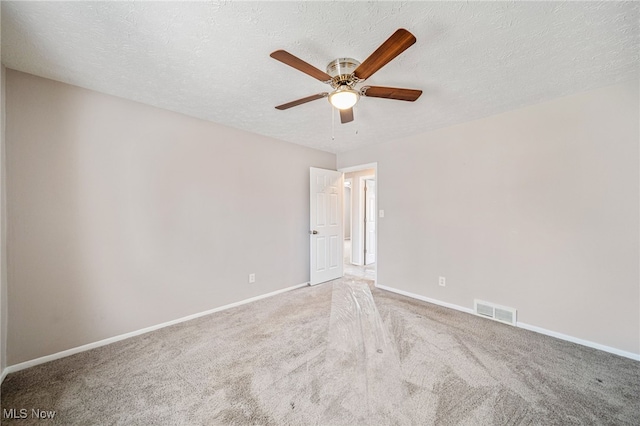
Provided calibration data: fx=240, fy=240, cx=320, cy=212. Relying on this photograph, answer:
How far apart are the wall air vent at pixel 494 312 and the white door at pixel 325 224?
2.18 m

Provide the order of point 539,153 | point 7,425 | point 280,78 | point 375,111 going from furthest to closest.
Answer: point 375,111, point 539,153, point 280,78, point 7,425

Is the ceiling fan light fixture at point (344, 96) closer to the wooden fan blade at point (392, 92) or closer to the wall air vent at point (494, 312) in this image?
the wooden fan blade at point (392, 92)

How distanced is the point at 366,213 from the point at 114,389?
484cm

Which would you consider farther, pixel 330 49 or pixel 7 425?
pixel 330 49

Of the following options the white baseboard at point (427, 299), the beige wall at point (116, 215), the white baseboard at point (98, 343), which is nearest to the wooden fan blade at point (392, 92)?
the beige wall at point (116, 215)

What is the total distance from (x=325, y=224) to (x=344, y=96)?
2656mm

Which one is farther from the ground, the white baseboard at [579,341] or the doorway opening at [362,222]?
the doorway opening at [362,222]

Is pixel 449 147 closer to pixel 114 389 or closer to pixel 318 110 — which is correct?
pixel 318 110

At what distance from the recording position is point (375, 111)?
262 cm

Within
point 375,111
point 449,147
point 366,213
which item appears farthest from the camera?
point 366,213

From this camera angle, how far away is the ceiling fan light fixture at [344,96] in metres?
1.69

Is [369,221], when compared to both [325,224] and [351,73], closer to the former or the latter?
[325,224]

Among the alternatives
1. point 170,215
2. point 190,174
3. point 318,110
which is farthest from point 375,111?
point 170,215

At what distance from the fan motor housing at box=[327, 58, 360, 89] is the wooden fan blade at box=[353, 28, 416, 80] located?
79 millimetres
